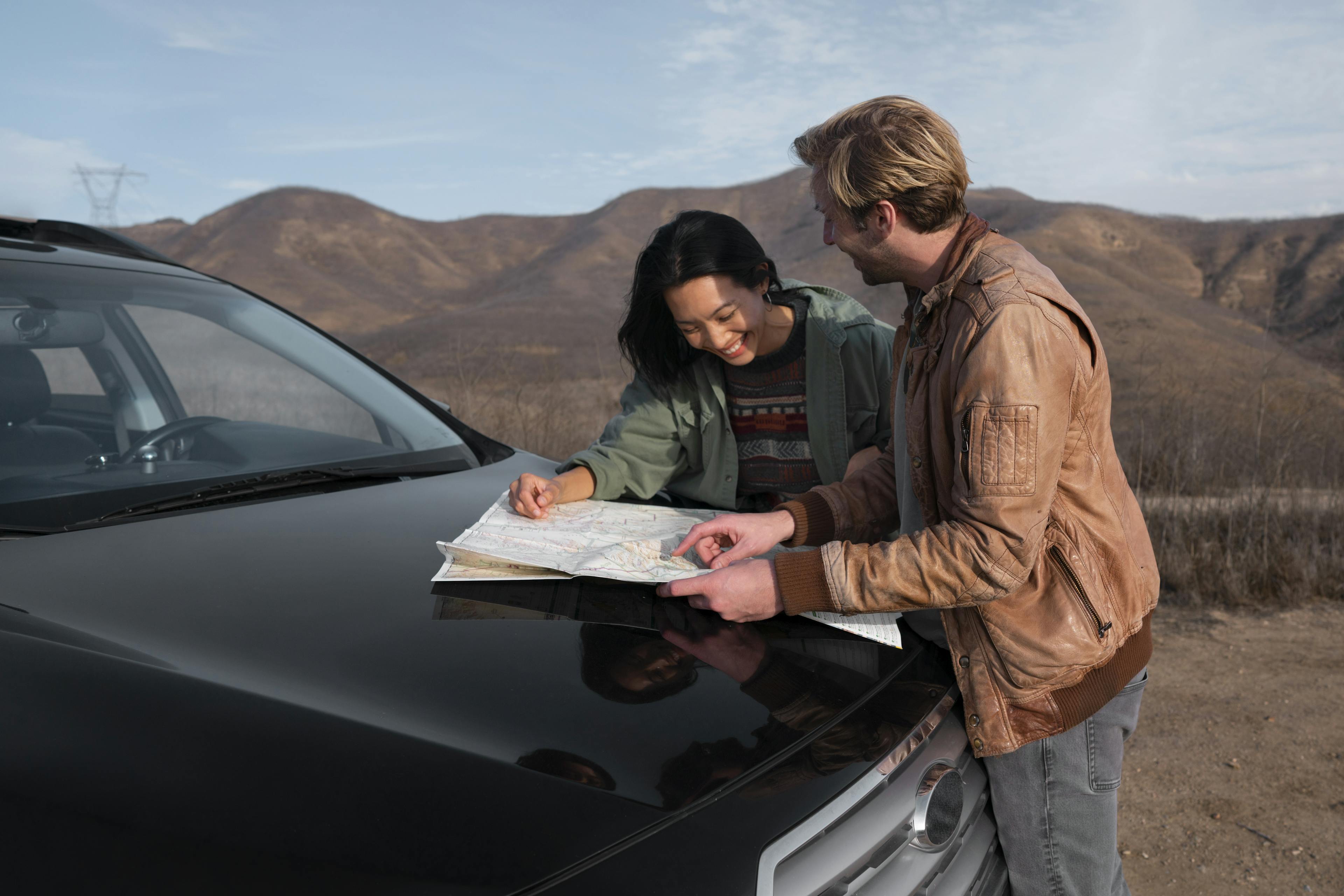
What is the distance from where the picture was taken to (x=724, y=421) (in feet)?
7.79

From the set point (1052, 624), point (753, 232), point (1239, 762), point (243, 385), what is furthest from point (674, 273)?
point (243, 385)

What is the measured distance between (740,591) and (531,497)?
662 mm

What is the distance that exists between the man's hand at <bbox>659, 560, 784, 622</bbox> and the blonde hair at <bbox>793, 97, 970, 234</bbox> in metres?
0.62

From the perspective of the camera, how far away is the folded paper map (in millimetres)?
1567

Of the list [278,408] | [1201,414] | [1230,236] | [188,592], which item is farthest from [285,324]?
[1230,236]

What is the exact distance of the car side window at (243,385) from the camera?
2.66 metres

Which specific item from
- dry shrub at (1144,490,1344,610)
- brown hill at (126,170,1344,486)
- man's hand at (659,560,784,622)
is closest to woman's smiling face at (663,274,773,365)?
brown hill at (126,170,1344,486)

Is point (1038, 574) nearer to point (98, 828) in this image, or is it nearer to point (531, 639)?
point (531, 639)

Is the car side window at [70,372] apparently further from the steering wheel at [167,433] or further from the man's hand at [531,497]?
the man's hand at [531,497]

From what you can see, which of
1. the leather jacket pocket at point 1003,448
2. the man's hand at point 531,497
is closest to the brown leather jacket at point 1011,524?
the leather jacket pocket at point 1003,448

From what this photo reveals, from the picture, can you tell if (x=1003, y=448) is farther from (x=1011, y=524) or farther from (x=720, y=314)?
(x=720, y=314)

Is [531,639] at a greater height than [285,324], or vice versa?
[285,324]

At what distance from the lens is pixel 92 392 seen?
283 cm

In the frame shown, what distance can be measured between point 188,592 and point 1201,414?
20.1ft
